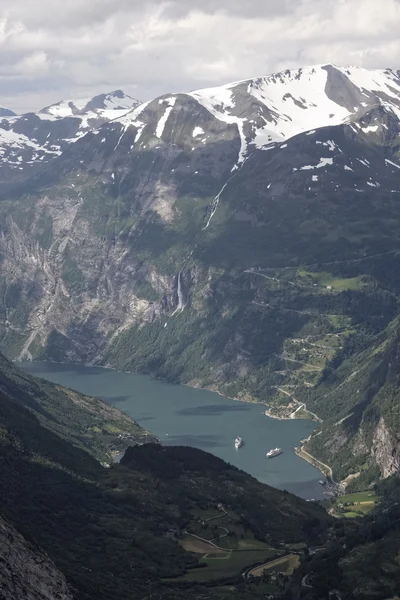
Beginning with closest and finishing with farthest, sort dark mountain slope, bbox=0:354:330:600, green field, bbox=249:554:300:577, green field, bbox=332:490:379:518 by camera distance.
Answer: dark mountain slope, bbox=0:354:330:600, green field, bbox=249:554:300:577, green field, bbox=332:490:379:518

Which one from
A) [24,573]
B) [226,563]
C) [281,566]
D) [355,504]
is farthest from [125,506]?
[24,573]

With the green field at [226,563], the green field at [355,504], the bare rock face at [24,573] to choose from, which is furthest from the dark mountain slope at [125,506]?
the bare rock face at [24,573]

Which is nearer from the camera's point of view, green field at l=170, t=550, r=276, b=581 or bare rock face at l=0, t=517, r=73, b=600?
bare rock face at l=0, t=517, r=73, b=600

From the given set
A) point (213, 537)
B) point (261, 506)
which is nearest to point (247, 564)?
point (213, 537)

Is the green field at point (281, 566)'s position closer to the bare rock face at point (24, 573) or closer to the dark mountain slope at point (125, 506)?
the dark mountain slope at point (125, 506)

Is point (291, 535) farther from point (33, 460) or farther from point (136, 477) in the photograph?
point (33, 460)

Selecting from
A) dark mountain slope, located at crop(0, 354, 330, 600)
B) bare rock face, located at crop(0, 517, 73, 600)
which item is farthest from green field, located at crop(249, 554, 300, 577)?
bare rock face, located at crop(0, 517, 73, 600)

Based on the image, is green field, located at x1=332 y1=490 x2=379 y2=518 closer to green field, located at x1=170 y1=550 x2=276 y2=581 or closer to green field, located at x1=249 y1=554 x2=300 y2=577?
green field, located at x1=170 y1=550 x2=276 y2=581
